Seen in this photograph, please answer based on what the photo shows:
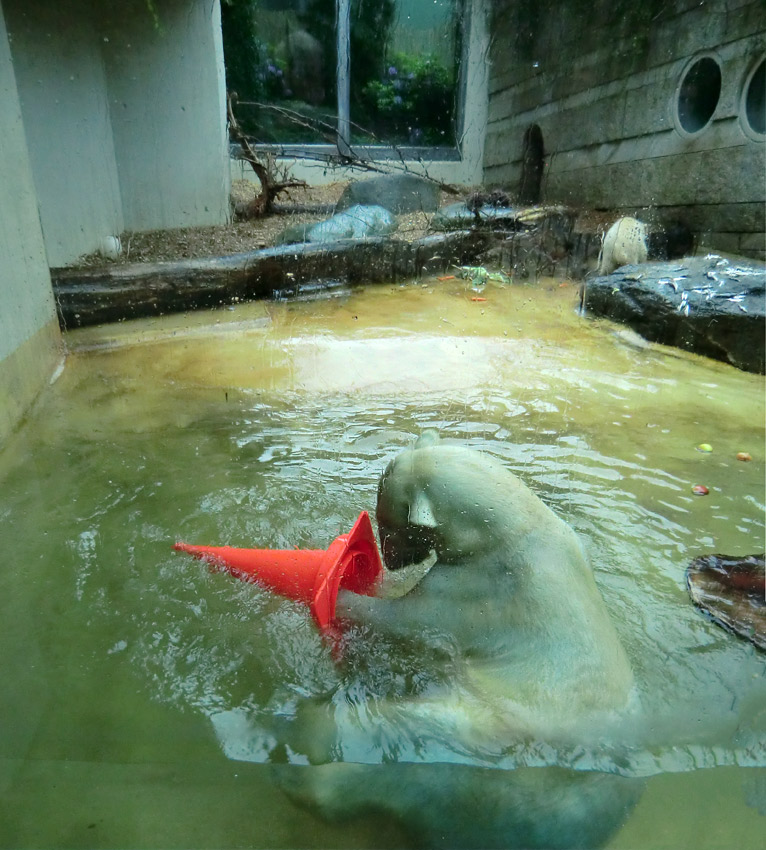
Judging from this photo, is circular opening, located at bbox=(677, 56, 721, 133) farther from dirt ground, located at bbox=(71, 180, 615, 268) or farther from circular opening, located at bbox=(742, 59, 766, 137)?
dirt ground, located at bbox=(71, 180, 615, 268)

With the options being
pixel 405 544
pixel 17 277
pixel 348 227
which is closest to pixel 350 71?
pixel 348 227

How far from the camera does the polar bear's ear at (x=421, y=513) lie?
1.58 metres

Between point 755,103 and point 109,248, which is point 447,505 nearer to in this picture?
point 109,248

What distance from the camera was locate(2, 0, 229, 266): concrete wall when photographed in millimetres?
5234

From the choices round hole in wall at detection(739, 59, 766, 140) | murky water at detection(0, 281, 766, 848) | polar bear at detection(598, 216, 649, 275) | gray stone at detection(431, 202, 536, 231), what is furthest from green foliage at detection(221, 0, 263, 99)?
round hole in wall at detection(739, 59, 766, 140)

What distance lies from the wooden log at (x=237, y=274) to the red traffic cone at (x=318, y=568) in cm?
337

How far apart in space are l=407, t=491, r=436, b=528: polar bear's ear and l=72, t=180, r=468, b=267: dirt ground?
15.4 ft

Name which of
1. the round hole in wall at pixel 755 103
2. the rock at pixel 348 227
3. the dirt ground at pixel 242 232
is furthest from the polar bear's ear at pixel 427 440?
the round hole in wall at pixel 755 103

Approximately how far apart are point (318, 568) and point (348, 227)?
20.1ft

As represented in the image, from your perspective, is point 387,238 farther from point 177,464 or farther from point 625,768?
point 625,768

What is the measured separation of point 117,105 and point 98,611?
251 inches

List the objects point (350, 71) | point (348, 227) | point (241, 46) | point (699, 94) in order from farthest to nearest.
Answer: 1. point (348, 227)
2. point (699, 94)
3. point (241, 46)
4. point (350, 71)

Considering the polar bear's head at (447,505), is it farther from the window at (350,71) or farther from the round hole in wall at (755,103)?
the round hole in wall at (755,103)

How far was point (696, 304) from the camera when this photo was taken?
15.3 ft
